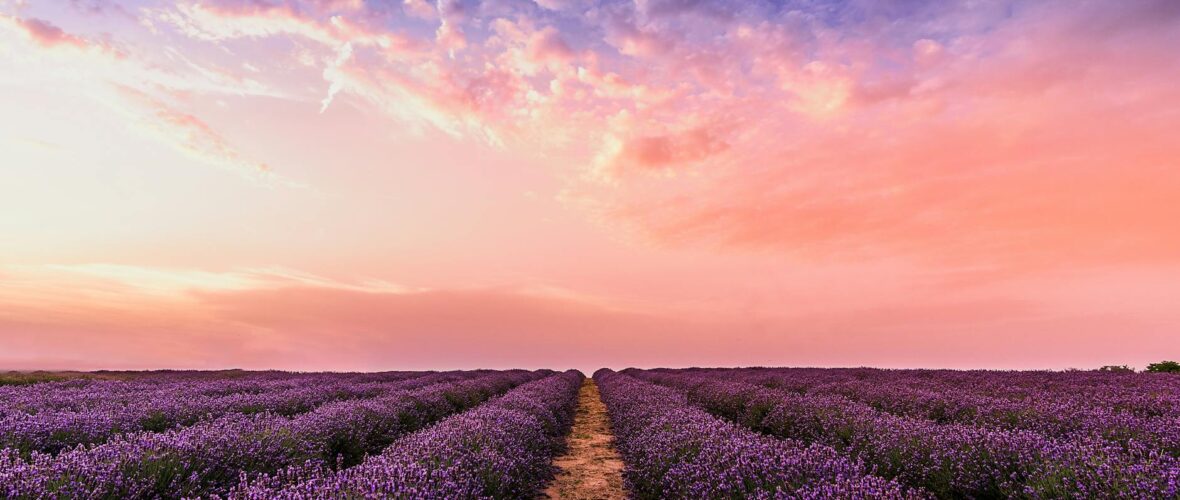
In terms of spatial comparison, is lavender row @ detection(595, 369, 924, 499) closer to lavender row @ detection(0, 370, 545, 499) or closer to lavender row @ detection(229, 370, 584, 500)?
lavender row @ detection(229, 370, 584, 500)

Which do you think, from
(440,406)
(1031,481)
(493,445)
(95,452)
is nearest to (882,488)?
(1031,481)

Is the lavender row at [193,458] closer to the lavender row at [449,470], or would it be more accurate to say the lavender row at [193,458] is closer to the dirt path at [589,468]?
the lavender row at [449,470]

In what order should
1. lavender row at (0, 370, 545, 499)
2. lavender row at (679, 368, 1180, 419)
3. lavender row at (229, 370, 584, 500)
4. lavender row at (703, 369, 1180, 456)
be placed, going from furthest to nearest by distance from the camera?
1. lavender row at (679, 368, 1180, 419)
2. lavender row at (703, 369, 1180, 456)
3. lavender row at (0, 370, 545, 499)
4. lavender row at (229, 370, 584, 500)

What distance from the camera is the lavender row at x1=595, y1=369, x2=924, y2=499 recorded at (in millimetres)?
3848

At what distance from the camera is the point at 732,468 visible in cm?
465

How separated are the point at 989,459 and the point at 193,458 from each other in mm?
7145

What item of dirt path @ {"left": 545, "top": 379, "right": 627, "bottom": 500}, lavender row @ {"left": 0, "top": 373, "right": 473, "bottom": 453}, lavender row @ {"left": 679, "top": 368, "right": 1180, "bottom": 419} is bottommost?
dirt path @ {"left": 545, "top": 379, "right": 627, "bottom": 500}

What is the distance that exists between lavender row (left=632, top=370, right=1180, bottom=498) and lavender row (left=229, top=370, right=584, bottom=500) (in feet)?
11.8

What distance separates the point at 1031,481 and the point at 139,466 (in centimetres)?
711

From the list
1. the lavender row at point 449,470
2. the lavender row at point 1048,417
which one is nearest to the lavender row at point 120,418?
the lavender row at point 449,470

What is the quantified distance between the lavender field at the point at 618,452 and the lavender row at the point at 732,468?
22mm

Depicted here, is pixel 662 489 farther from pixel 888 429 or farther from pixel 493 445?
pixel 888 429

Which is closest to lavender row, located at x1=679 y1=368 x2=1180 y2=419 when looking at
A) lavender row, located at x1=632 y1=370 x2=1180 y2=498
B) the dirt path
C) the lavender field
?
the lavender field

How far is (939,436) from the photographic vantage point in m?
5.93
